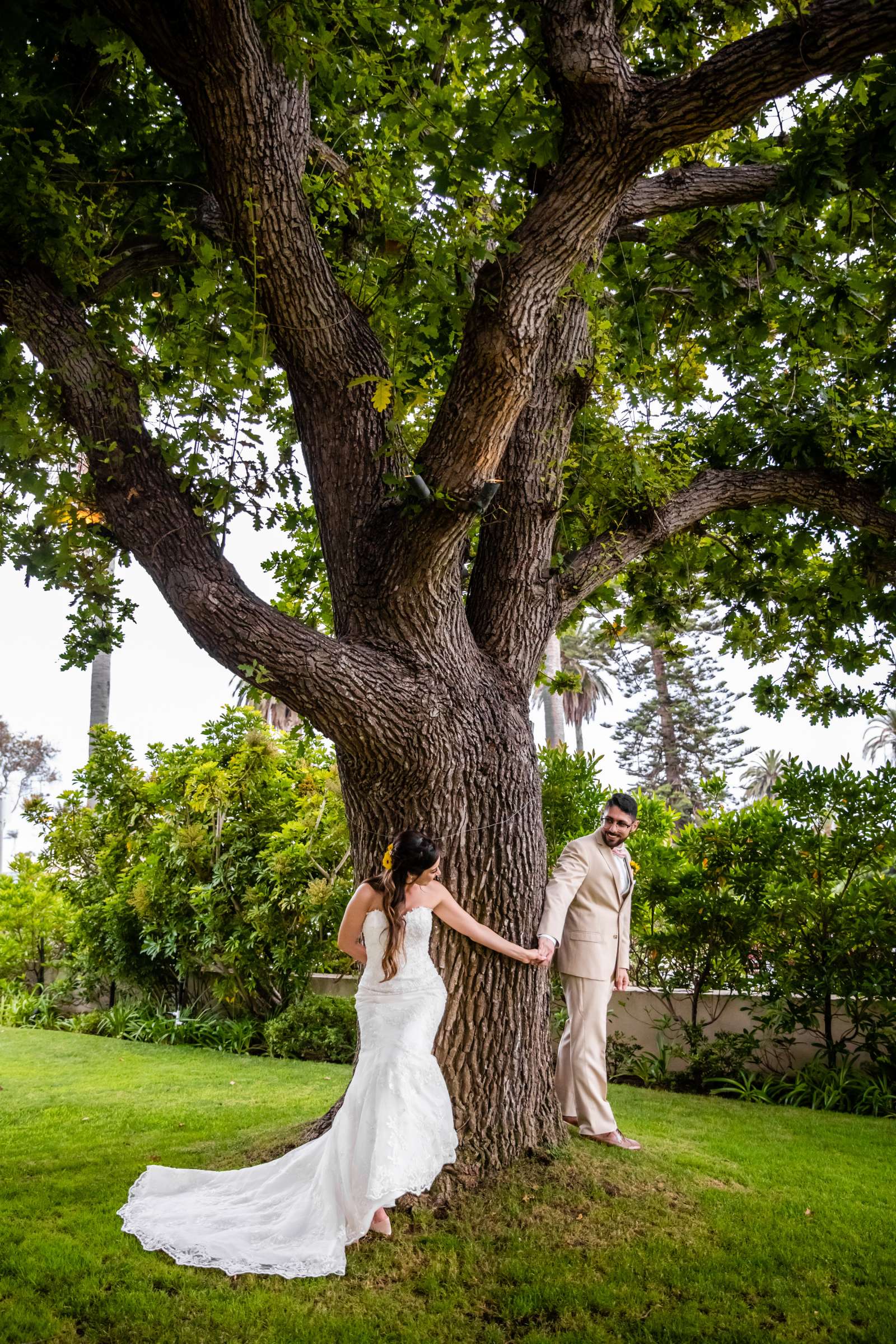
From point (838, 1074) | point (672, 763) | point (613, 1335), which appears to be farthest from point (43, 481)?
point (672, 763)

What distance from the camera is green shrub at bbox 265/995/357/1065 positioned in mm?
9484

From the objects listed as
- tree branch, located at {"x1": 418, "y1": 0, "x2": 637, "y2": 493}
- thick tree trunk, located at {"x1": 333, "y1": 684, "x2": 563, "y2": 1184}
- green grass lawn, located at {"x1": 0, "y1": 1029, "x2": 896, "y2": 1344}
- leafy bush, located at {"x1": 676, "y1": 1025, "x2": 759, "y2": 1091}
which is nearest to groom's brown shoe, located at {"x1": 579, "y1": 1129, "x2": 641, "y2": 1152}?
green grass lawn, located at {"x1": 0, "y1": 1029, "x2": 896, "y2": 1344}

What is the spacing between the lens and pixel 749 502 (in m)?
6.78

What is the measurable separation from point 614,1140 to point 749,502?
4349 mm

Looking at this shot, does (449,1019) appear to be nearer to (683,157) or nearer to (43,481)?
(43,481)

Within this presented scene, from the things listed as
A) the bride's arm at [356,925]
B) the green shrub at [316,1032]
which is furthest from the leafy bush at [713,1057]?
the bride's arm at [356,925]

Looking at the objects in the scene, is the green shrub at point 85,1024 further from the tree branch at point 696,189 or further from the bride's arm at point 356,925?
the tree branch at point 696,189

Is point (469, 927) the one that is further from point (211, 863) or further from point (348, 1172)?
point (211, 863)

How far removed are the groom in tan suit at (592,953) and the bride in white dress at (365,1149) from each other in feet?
3.23

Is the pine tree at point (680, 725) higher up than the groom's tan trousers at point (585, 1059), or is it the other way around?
the pine tree at point (680, 725)

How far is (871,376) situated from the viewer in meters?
7.30

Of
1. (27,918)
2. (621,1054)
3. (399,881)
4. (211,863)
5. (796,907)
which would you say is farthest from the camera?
(27,918)

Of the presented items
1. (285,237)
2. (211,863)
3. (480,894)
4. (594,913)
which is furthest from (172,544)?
(211,863)

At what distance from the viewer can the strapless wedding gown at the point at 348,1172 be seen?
13.0ft
